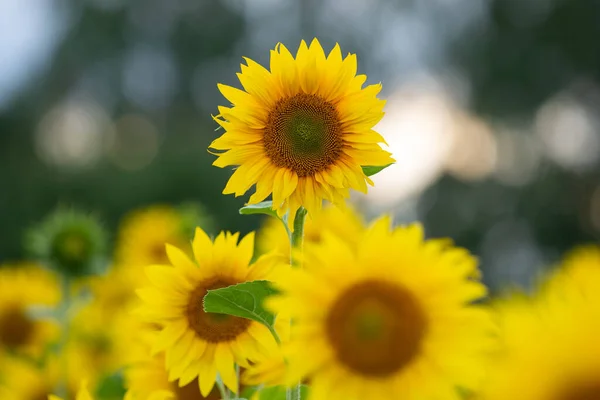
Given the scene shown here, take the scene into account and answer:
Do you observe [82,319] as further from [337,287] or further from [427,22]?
[427,22]

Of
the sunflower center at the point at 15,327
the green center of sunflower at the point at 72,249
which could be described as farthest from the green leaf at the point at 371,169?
the sunflower center at the point at 15,327

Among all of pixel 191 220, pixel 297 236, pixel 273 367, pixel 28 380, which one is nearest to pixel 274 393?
pixel 273 367

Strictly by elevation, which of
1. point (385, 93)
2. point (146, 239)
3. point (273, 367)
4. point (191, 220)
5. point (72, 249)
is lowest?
point (273, 367)

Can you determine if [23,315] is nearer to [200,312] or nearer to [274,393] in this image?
[200,312]

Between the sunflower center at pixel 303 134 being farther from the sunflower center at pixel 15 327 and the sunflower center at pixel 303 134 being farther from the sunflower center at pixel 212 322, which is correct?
the sunflower center at pixel 15 327

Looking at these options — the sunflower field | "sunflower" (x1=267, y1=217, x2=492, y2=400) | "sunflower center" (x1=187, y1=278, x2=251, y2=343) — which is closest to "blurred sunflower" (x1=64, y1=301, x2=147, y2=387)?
the sunflower field

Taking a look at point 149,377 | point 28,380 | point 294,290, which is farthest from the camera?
point 28,380

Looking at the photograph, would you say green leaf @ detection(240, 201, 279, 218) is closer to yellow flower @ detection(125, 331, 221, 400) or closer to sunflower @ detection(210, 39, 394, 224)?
sunflower @ detection(210, 39, 394, 224)
